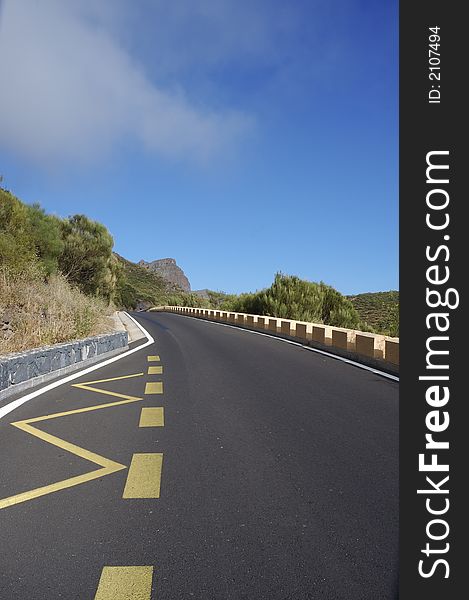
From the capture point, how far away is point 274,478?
14.0 ft

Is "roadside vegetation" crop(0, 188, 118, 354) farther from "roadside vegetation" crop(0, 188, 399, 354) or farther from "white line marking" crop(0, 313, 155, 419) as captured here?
"white line marking" crop(0, 313, 155, 419)

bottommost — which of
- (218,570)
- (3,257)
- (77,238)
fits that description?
(218,570)

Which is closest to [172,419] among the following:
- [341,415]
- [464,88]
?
[341,415]

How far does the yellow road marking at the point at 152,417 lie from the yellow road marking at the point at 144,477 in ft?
4.06

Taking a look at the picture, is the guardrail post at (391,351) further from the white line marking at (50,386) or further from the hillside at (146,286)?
the hillside at (146,286)

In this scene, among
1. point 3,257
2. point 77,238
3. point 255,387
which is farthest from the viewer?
point 77,238

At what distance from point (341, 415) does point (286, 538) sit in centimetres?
359

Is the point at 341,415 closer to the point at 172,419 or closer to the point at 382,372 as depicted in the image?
the point at 172,419

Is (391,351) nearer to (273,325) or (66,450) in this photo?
(66,450)

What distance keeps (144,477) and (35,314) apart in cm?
980

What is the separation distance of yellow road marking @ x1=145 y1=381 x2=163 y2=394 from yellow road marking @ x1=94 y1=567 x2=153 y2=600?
5.56 m

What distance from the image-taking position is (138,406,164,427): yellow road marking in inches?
242

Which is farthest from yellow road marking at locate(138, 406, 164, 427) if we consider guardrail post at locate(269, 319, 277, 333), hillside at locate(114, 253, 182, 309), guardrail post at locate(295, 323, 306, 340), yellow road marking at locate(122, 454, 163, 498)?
hillside at locate(114, 253, 182, 309)

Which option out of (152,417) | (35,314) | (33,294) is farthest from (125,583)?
(33,294)
